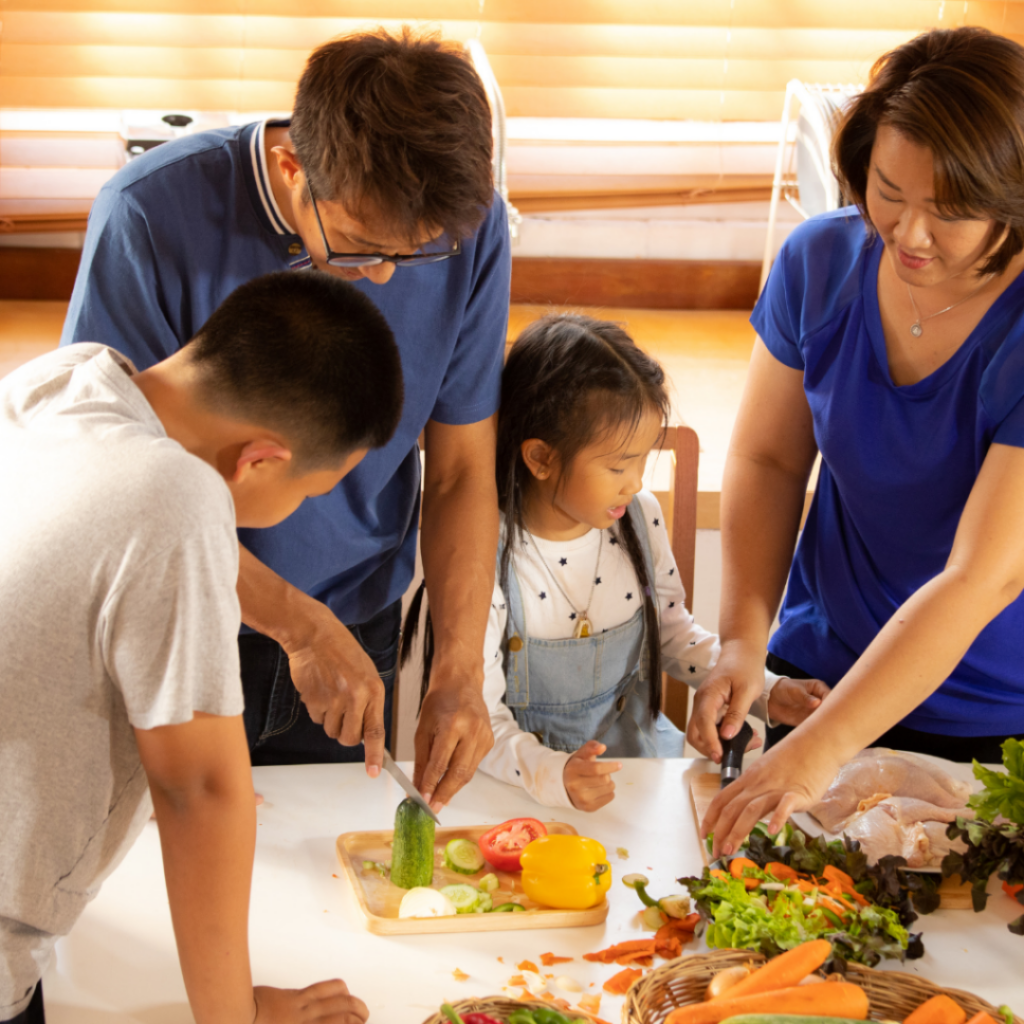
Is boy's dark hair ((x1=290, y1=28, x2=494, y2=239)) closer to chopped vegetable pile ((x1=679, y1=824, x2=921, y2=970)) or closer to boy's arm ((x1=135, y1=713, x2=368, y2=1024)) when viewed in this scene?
boy's arm ((x1=135, y1=713, x2=368, y2=1024))

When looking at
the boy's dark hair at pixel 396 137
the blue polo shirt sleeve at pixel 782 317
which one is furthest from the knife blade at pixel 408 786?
the blue polo shirt sleeve at pixel 782 317

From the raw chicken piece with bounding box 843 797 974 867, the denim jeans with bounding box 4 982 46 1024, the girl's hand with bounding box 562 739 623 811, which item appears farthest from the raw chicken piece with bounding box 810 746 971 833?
the denim jeans with bounding box 4 982 46 1024

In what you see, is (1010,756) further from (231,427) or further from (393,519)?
(231,427)

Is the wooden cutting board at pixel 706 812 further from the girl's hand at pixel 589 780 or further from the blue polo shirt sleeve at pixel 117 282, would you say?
the blue polo shirt sleeve at pixel 117 282

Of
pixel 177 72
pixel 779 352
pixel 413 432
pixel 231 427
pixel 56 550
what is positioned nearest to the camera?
pixel 56 550

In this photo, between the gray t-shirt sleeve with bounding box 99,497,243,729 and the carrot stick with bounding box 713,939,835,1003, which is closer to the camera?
the gray t-shirt sleeve with bounding box 99,497,243,729

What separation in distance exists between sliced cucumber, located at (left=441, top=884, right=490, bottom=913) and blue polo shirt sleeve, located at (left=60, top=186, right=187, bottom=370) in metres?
0.63

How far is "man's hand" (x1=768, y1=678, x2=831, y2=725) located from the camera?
1444mm

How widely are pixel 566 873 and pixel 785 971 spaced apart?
247 mm

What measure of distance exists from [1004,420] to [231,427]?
0.87 meters

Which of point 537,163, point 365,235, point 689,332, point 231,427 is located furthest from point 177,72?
point 231,427

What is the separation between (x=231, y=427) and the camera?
837mm

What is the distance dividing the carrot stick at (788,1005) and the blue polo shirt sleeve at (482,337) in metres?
0.75

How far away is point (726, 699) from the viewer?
55.1 inches
